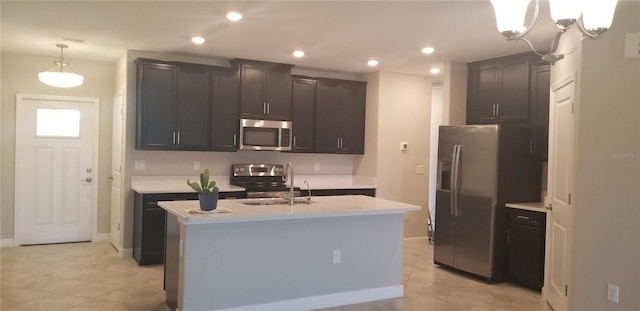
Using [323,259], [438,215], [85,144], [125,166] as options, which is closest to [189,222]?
[323,259]

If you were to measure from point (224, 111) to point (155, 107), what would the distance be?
81 centimetres

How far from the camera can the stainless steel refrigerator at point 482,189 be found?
4953mm

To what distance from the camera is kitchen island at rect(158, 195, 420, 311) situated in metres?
3.53

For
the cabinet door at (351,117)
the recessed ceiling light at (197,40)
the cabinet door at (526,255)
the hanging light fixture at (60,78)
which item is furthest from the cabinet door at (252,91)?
the cabinet door at (526,255)

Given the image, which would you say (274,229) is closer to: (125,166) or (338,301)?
(338,301)

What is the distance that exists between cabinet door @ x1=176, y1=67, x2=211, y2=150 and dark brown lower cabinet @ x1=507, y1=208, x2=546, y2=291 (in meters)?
3.62

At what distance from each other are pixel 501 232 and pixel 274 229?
2539mm

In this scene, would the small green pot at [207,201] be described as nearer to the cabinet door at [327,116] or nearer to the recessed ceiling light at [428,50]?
the recessed ceiling light at [428,50]

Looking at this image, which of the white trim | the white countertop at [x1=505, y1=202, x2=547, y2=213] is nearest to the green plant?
the white trim

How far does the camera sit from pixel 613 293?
3369 mm

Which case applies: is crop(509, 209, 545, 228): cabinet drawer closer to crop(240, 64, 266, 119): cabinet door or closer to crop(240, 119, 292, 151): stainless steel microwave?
crop(240, 119, 292, 151): stainless steel microwave

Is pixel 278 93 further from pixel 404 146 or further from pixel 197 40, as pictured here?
pixel 404 146

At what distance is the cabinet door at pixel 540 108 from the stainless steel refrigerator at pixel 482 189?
10 cm

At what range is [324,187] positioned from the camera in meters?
6.34
